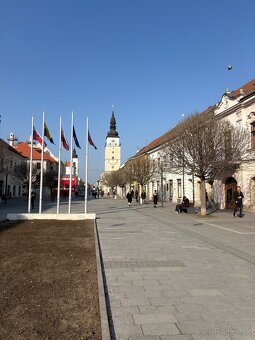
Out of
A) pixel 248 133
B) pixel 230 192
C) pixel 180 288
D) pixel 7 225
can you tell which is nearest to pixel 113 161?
pixel 230 192

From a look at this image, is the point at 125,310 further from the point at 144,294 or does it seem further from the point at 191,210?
the point at 191,210

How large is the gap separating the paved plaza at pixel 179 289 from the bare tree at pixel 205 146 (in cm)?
1019

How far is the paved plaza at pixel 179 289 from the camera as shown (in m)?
4.50

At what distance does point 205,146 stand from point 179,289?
53.1ft

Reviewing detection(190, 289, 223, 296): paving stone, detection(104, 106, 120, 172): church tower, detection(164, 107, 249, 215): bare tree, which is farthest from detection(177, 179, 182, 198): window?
detection(104, 106, 120, 172): church tower

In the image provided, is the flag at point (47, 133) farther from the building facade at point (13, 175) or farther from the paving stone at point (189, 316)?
the building facade at point (13, 175)

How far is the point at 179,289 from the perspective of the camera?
20.4 feet

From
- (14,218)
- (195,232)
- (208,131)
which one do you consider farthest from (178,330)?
(208,131)

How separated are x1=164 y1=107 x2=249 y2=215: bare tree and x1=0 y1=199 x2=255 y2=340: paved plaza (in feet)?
33.4

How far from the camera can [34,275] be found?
7062 millimetres

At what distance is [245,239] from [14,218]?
12.3 metres

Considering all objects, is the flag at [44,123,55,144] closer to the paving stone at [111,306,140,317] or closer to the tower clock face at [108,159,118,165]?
the paving stone at [111,306,140,317]

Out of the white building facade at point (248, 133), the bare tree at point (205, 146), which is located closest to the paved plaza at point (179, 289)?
the bare tree at point (205, 146)

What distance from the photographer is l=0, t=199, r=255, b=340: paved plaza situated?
4500mm
